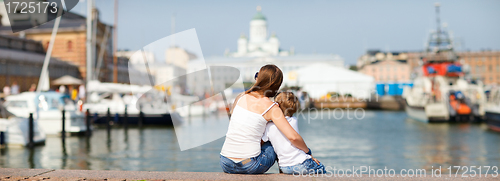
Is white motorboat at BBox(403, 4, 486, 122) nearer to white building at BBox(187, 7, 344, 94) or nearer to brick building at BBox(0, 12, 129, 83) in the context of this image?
brick building at BBox(0, 12, 129, 83)

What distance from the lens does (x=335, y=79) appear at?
50.2 m

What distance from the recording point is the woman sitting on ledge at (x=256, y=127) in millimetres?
4598

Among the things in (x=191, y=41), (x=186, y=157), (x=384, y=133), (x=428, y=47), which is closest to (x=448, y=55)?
(x=428, y=47)

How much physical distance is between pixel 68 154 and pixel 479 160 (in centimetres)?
1088

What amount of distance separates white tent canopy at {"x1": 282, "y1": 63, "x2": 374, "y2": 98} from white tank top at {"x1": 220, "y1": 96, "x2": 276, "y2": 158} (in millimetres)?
43977

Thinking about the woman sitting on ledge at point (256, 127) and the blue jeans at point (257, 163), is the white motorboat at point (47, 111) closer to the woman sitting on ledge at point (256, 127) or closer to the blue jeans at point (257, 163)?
the blue jeans at point (257, 163)

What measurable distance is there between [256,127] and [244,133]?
0.45 feet

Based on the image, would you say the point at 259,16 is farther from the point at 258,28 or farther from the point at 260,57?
the point at 260,57

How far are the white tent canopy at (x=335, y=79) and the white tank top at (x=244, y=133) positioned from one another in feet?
144

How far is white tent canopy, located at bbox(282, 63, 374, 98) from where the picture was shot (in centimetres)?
5006

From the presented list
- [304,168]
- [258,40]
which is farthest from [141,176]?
[258,40]

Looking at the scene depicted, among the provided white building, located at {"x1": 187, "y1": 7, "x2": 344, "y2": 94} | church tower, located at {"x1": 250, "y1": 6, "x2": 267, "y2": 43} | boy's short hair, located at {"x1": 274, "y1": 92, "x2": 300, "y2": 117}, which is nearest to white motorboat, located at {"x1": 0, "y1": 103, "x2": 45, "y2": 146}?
boy's short hair, located at {"x1": 274, "y1": 92, "x2": 300, "y2": 117}

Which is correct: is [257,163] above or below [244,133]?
below

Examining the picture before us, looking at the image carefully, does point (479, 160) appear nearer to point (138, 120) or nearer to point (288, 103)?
point (288, 103)
